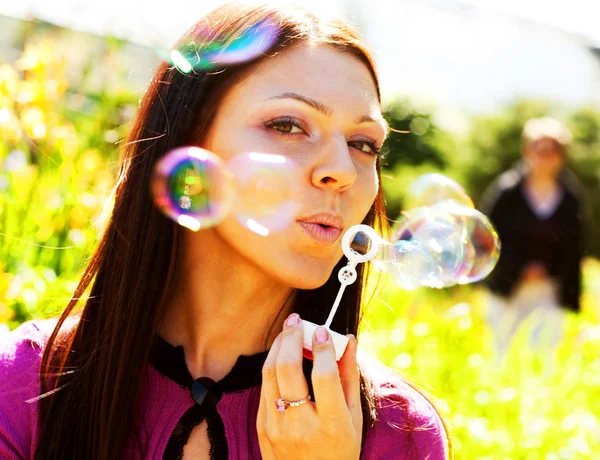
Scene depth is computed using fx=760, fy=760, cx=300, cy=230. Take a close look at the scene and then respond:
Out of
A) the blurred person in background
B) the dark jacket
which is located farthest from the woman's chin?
the dark jacket

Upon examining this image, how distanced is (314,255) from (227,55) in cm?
53

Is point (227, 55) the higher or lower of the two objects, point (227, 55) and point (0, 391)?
the higher

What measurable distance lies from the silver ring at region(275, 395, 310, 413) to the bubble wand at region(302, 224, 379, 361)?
3.4 inches

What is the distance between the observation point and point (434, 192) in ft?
8.91

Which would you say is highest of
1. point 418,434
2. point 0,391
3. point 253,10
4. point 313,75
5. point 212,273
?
point 253,10

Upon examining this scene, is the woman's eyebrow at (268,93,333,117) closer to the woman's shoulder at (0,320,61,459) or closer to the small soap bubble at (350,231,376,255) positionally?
the small soap bubble at (350,231,376,255)

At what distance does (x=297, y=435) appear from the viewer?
1499 mm

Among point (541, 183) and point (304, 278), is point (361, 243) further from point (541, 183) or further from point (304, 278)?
point (541, 183)

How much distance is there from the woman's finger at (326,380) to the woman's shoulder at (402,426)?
33 centimetres

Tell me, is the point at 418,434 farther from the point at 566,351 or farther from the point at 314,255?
the point at 566,351

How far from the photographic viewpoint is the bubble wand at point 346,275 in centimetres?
150

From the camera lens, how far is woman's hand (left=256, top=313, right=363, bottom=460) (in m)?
1.46

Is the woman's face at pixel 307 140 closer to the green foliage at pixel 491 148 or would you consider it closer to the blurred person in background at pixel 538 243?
the blurred person in background at pixel 538 243

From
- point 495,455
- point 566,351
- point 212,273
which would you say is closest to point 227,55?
point 212,273
